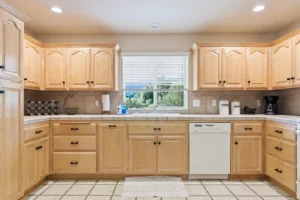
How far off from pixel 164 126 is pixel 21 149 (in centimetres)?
183

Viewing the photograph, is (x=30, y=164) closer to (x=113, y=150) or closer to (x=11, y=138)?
(x=11, y=138)

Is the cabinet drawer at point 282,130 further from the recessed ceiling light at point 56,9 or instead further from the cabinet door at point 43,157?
the recessed ceiling light at point 56,9

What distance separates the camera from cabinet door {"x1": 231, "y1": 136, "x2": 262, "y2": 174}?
10.6ft

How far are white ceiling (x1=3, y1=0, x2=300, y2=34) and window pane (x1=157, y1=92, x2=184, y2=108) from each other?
3.64 ft

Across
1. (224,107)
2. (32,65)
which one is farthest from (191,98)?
(32,65)

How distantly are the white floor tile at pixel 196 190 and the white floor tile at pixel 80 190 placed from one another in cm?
130

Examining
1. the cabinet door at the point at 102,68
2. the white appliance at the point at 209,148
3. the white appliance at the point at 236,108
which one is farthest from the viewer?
the white appliance at the point at 236,108

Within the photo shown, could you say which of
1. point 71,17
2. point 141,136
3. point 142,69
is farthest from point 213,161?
point 71,17

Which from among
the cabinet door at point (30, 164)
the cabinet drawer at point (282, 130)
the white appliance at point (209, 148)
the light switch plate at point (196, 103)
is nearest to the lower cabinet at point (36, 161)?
the cabinet door at point (30, 164)

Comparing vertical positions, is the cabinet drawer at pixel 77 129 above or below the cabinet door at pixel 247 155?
above

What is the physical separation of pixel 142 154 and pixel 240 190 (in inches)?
55.1

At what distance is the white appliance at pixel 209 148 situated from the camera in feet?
10.6

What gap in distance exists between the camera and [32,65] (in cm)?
335

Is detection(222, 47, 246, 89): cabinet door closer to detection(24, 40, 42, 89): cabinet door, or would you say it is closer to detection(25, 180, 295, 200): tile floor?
detection(25, 180, 295, 200): tile floor
